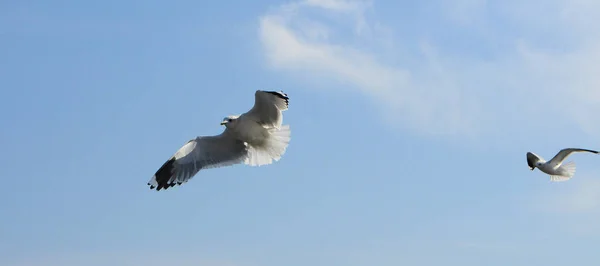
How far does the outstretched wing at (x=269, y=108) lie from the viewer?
13344mm

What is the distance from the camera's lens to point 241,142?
14.5 metres

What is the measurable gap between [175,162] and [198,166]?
0.39m

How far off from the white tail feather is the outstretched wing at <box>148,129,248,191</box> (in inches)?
6.1

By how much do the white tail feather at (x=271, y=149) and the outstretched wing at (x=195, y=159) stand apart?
0.15m

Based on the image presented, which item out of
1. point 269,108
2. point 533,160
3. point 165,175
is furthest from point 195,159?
point 533,160

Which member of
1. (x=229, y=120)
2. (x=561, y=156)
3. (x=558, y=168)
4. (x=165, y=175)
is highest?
(x=561, y=156)

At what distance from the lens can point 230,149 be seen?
14.6m

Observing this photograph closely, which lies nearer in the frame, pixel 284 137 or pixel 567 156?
pixel 284 137

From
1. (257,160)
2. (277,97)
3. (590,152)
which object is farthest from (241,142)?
(590,152)

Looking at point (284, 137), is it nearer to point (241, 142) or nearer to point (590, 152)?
point (241, 142)

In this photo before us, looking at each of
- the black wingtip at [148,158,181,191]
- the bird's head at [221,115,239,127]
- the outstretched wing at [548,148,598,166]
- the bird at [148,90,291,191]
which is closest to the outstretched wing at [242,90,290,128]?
the bird at [148,90,291,191]

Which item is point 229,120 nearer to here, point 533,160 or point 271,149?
point 271,149

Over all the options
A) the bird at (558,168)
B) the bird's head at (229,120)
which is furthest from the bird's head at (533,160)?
the bird's head at (229,120)

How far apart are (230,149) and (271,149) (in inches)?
29.6
